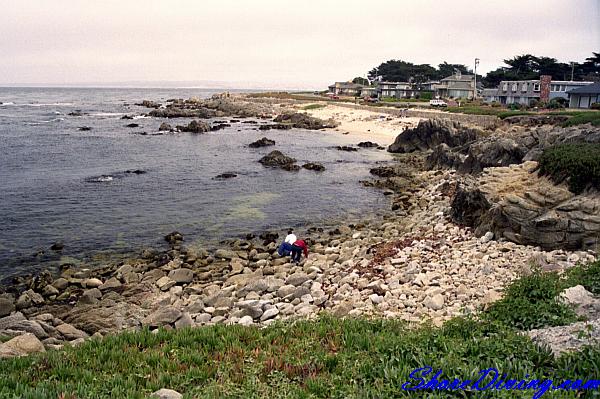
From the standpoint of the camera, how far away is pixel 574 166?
14641 millimetres

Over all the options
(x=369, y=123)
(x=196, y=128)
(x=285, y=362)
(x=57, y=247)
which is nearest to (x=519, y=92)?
(x=369, y=123)

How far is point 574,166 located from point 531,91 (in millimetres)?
64678

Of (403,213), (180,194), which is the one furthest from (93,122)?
(403,213)

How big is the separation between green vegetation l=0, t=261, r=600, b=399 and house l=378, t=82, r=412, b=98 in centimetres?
10374

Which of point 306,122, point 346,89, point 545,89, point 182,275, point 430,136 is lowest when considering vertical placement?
point 182,275

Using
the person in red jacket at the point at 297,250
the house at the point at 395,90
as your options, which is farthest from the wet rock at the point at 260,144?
the house at the point at 395,90

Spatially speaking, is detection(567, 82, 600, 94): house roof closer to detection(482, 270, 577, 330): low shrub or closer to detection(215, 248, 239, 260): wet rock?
detection(215, 248, 239, 260): wet rock

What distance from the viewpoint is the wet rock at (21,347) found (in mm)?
8441

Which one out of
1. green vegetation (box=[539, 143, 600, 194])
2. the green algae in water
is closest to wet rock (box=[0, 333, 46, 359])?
the green algae in water

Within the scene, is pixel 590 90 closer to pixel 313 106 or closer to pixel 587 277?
pixel 313 106

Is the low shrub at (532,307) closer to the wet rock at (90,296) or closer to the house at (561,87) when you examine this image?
the wet rock at (90,296)

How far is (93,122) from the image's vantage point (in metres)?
74.1

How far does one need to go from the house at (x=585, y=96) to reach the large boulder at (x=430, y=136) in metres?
19.4

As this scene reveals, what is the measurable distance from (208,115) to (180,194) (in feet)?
199
